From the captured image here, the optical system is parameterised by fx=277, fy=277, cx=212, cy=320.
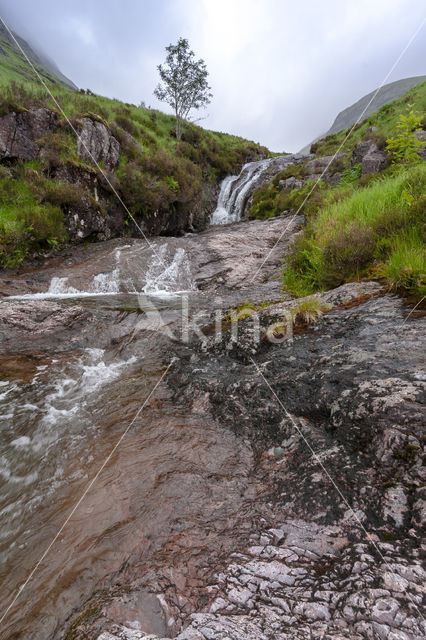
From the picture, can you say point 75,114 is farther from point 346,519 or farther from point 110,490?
point 346,519

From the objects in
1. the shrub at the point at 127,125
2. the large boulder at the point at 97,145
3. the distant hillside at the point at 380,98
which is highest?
the distant hillside at the point at 380,98

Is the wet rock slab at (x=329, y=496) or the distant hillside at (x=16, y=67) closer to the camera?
the wet rock slab at (x=329, y=496)

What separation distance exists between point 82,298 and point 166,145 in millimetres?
15855

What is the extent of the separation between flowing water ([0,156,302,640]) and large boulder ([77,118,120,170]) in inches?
345

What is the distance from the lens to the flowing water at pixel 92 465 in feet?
5.09

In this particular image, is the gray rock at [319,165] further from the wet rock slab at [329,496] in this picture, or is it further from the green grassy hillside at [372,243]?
the wet rock slab at [329,496]

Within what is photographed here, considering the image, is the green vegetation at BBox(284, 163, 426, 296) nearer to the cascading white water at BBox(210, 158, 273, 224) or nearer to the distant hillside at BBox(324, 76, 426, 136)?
the cascading white water at BBox(210, 158, 273, 224)

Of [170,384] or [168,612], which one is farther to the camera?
[170,384]

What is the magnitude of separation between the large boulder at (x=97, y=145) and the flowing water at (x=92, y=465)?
345 inches

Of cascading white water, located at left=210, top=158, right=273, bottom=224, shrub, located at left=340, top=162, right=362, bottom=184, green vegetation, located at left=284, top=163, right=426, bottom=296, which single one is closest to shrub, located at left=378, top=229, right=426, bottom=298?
green vegetation, located at left=284, top=163, right=426, bottom=296

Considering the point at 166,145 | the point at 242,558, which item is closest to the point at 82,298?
the point at 242,558

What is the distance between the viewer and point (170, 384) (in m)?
3.47

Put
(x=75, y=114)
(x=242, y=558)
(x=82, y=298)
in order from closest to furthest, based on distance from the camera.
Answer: (x=242, y=558)
(x=82, y=298)
(x=75, y=114)

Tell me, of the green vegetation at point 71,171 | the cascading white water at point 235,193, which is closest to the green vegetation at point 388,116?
the cascading white water at point 235,193
